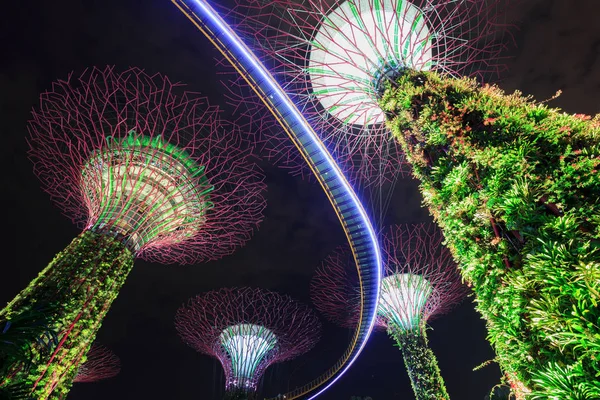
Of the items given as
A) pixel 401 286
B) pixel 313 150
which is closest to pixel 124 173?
pixel 313 150

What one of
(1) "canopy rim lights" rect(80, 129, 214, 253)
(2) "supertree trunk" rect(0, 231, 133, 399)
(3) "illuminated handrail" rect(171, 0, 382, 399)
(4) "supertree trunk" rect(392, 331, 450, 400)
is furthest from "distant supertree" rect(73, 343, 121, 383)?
(4) "supertree trunk" rect(392, 331, 450, 400)

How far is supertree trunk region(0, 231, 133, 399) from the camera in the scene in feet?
19.7

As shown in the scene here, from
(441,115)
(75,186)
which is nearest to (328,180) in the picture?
(441,115)

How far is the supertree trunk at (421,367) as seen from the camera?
1173cm

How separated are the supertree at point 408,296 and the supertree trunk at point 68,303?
11046mm

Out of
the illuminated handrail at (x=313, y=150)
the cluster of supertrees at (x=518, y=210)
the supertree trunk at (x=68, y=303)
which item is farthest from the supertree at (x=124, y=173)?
→ the cluster of supertrees at (x=518, y=210)

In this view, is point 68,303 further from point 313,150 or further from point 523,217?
point 523,217

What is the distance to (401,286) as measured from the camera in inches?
603

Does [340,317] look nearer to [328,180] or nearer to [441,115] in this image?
[328,180]

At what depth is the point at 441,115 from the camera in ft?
12.8

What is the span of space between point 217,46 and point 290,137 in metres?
3.37

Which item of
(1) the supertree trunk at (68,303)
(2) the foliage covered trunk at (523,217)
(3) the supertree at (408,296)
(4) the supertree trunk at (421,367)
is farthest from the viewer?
(3) the supertree at (408,296)

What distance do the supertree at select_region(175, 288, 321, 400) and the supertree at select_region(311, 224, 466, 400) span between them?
10.1 ft

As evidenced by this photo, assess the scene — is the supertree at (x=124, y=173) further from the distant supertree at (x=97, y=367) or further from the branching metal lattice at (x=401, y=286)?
the distant supertree at (x=97, y=367)
